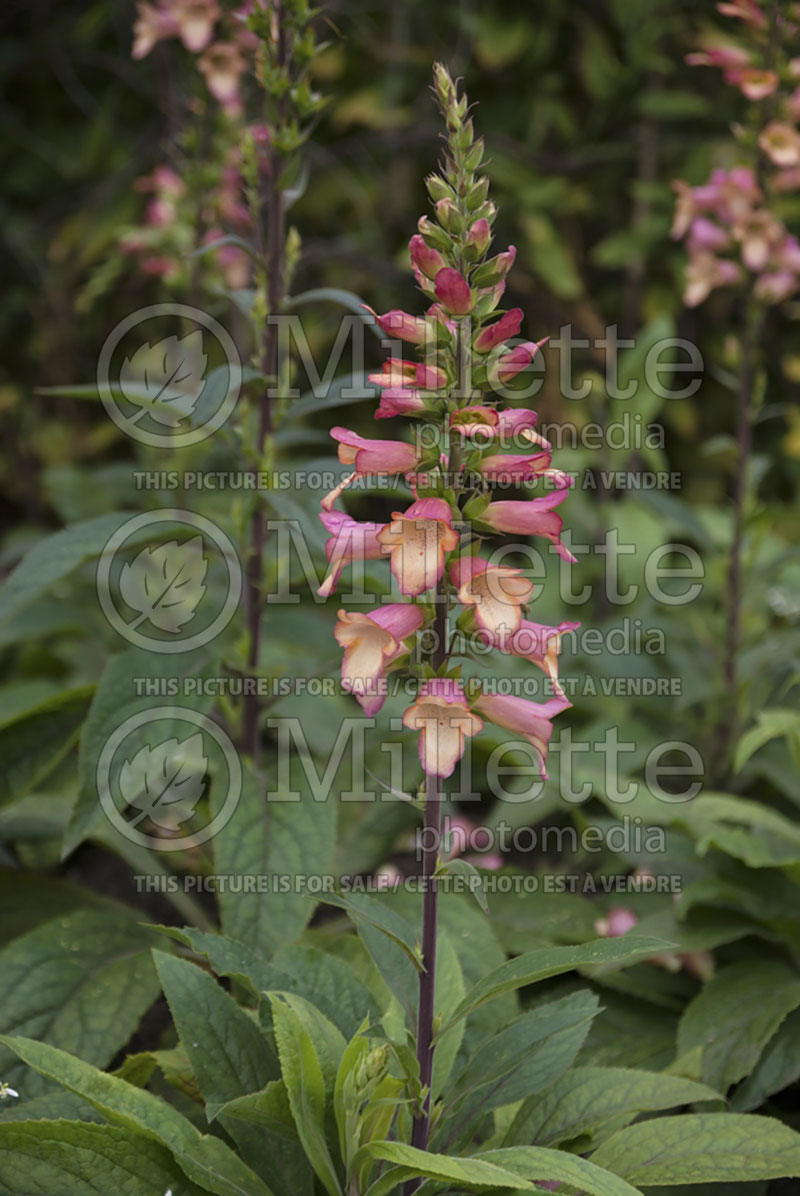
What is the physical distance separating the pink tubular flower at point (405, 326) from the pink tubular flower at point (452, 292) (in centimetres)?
5

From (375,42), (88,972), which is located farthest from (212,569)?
(375,42)

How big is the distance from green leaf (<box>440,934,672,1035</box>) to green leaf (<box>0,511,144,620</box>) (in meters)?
0.90

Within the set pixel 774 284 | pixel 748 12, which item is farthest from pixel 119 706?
pixel 748 12

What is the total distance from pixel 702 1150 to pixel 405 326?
3.35ft

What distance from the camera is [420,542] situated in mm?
1154

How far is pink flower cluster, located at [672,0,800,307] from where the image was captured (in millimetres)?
2436

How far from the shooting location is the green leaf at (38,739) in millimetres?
1863

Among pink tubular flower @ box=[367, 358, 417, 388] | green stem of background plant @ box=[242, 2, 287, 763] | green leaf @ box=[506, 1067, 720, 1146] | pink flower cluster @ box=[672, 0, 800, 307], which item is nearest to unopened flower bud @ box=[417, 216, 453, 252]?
pink tubular flower @ box=[367, 358, 417, 388]

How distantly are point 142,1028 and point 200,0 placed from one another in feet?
7.33

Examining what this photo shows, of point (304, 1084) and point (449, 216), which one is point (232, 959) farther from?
point (449, 216)

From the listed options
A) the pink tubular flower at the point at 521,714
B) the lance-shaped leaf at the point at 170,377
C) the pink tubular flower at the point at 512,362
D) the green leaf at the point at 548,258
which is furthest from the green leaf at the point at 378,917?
the green leaf at the point at 548,258

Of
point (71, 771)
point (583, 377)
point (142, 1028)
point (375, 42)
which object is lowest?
point (142, 1028)

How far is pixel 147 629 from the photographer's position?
247 centimetres

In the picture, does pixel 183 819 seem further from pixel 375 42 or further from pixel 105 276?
pixel 375 42
